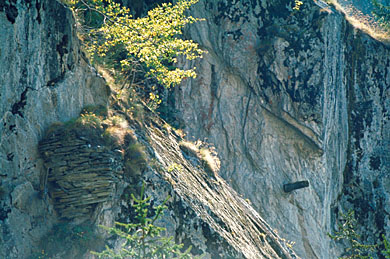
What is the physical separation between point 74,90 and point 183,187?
2873 mm

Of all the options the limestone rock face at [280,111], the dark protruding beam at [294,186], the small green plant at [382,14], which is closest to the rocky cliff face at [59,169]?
the dark protruding beam at [294,186]

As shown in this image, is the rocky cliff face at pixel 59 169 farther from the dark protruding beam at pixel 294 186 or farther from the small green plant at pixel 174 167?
the dark protruding beam at pixel 294 186

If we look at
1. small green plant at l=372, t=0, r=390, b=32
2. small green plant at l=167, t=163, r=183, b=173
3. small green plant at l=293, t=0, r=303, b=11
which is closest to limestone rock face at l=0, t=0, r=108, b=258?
small green plant at l=167, t=163, r=183, b=173

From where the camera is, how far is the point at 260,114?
18.8m

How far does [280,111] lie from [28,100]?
1122 centimetres

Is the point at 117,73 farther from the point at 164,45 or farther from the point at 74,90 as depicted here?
the point at 74,90

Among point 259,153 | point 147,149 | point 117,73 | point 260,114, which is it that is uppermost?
point 117,73

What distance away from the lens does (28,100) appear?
8.93 meters

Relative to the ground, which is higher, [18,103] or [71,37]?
[71,37]

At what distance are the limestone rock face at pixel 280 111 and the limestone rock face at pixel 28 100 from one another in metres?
8.32

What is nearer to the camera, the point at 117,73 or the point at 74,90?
the point at 74,90

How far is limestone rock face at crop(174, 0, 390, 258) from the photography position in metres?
18.1

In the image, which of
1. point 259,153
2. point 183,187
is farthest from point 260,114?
point 183,187

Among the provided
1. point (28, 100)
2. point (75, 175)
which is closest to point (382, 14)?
point (75, 175)
